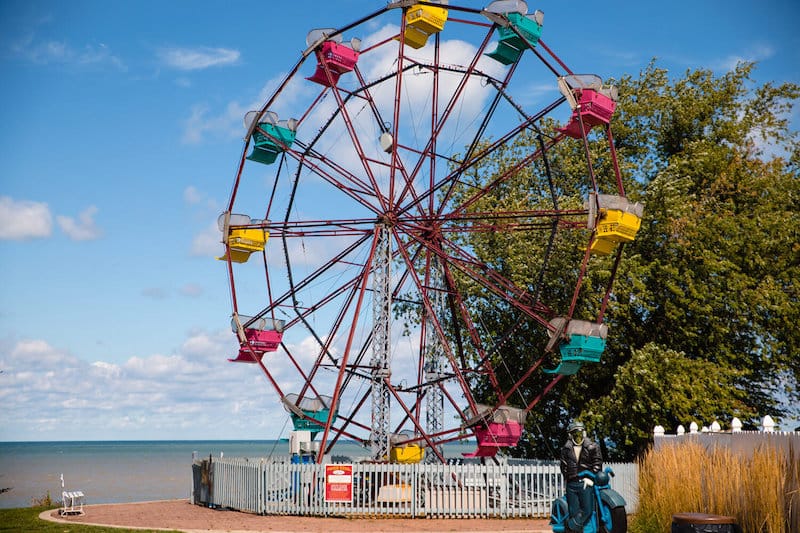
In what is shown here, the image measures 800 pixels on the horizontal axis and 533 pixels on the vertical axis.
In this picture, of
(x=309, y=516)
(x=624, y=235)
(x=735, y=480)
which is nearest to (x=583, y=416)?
(x=624, y=235)

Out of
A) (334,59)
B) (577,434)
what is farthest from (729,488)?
(334,59)

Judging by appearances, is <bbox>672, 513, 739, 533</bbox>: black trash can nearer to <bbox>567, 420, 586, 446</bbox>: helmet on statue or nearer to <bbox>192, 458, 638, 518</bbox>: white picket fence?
<bbox>567, 420, 586, 446</bbox>: helmet on statue

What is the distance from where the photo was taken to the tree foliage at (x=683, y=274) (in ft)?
89.1

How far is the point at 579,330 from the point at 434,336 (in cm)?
422

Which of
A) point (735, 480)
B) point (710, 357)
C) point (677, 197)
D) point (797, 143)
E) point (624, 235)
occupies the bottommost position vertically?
point (735, 480)

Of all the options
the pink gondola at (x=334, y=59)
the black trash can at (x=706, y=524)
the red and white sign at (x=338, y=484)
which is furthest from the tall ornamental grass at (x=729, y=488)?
the pink gondola at (x=334, y=59)

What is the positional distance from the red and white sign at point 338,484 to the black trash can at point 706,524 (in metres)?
11.9

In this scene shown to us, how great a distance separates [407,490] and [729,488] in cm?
1141

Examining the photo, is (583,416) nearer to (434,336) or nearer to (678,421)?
(678,421)

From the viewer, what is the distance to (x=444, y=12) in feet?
83.0

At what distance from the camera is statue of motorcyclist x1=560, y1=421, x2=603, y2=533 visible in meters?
12.8

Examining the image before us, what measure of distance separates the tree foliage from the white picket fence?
627 centimetres

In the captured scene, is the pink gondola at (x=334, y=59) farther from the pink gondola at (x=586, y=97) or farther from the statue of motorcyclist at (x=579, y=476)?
the statue of motorcyclist at (x=579, y=476)

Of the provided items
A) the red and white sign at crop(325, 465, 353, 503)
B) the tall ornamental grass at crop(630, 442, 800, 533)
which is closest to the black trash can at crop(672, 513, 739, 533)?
the tall ornamental grass at crop(630, 442, 800, 533)
